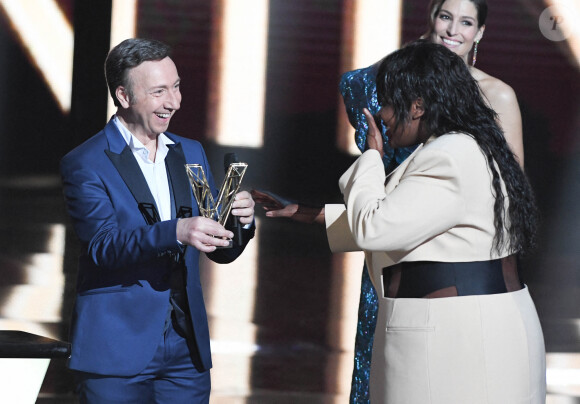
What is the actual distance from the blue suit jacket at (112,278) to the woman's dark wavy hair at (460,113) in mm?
568

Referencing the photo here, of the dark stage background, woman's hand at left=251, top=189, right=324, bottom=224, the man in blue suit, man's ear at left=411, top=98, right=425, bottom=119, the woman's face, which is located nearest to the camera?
man's ear at left=411, top=98, right=425, bottom=119

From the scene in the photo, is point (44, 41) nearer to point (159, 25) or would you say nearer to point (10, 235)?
point (159, 25)

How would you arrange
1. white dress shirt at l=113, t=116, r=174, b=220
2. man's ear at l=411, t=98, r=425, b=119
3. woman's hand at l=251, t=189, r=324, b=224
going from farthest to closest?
woman's hand at l=251, t=189, r=324, b=224 < white dress shirt at l=113, t=116, r=174, b=220 < man's ear at l=411, t=98, r=425, b=119

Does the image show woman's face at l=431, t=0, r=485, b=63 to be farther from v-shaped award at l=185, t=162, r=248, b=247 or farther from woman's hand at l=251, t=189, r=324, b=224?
v-shaped award at l=185, t=162, r=248, b=247

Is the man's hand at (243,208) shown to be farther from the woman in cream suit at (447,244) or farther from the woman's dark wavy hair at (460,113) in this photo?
the woman's dark wavy hair at (460,113)

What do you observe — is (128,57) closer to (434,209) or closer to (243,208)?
(243,208)

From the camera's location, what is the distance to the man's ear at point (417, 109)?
189 centimetres

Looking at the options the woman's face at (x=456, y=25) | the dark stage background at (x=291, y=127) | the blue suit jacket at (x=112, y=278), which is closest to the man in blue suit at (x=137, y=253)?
the blue suit jacket at (x=112, y=278)

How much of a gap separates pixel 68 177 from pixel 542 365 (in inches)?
42.3

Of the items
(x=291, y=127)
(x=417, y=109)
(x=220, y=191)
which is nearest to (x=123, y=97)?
(x=220, y=191)

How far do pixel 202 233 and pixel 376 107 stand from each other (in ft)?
3.39

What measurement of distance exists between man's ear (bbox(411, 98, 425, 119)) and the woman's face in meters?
0.82

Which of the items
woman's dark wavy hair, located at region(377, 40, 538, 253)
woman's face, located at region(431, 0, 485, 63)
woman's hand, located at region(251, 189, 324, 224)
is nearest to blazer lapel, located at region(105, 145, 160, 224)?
woman's hand, located at region(251, 189, 324, 224)

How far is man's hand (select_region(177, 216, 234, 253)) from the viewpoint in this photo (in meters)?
1.90
